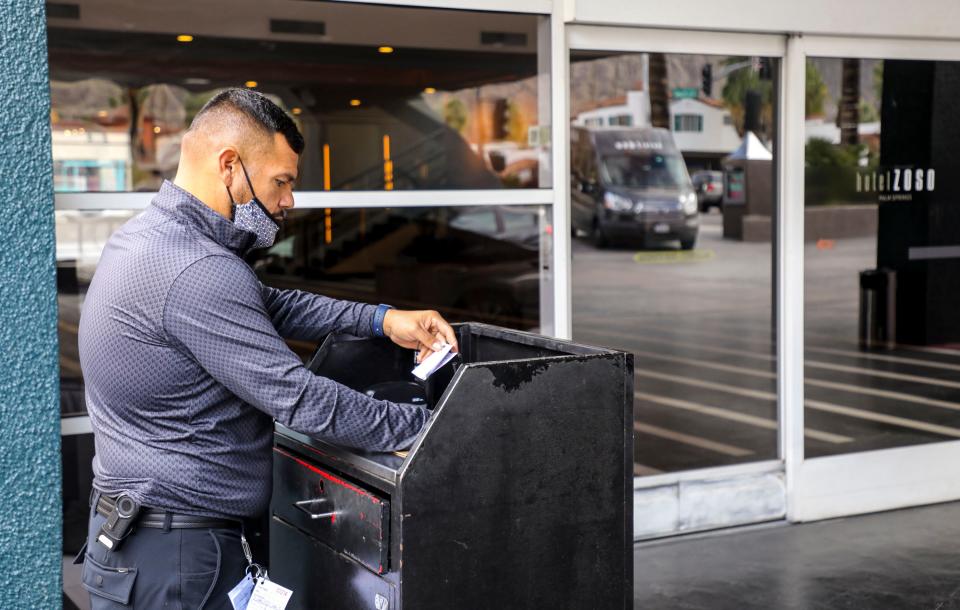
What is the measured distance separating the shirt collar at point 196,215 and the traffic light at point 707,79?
370 centimetres

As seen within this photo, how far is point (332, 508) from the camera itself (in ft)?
8.59

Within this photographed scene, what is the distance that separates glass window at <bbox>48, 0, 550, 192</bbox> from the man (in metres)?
2.52

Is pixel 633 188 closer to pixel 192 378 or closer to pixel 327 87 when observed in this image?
pixel 192 378

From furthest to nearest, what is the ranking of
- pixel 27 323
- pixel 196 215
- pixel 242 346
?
1. pixel 196 215
2. pixel 242 346
3. pixel 27 323

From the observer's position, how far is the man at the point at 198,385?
2324 millimetres

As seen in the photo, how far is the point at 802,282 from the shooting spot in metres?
5.85

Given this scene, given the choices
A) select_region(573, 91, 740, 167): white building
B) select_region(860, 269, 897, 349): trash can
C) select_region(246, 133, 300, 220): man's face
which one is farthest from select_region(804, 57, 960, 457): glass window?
select_region(246, 133, 300, 220): man's face

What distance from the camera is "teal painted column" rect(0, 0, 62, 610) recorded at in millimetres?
1777

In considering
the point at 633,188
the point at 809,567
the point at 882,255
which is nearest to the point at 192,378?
the point at 809,567

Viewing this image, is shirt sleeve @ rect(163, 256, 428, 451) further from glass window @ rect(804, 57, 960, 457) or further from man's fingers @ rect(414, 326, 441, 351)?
glass window @ rect(804, 57, 960, 457)

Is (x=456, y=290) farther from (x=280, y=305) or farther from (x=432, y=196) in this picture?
(x=280, y=305)

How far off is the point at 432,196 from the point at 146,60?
576 centimetres

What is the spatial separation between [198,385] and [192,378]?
0.02 m

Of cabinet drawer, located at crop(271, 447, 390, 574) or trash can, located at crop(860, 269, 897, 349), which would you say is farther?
trash can, located at crop(860, 269, 897, 349)
